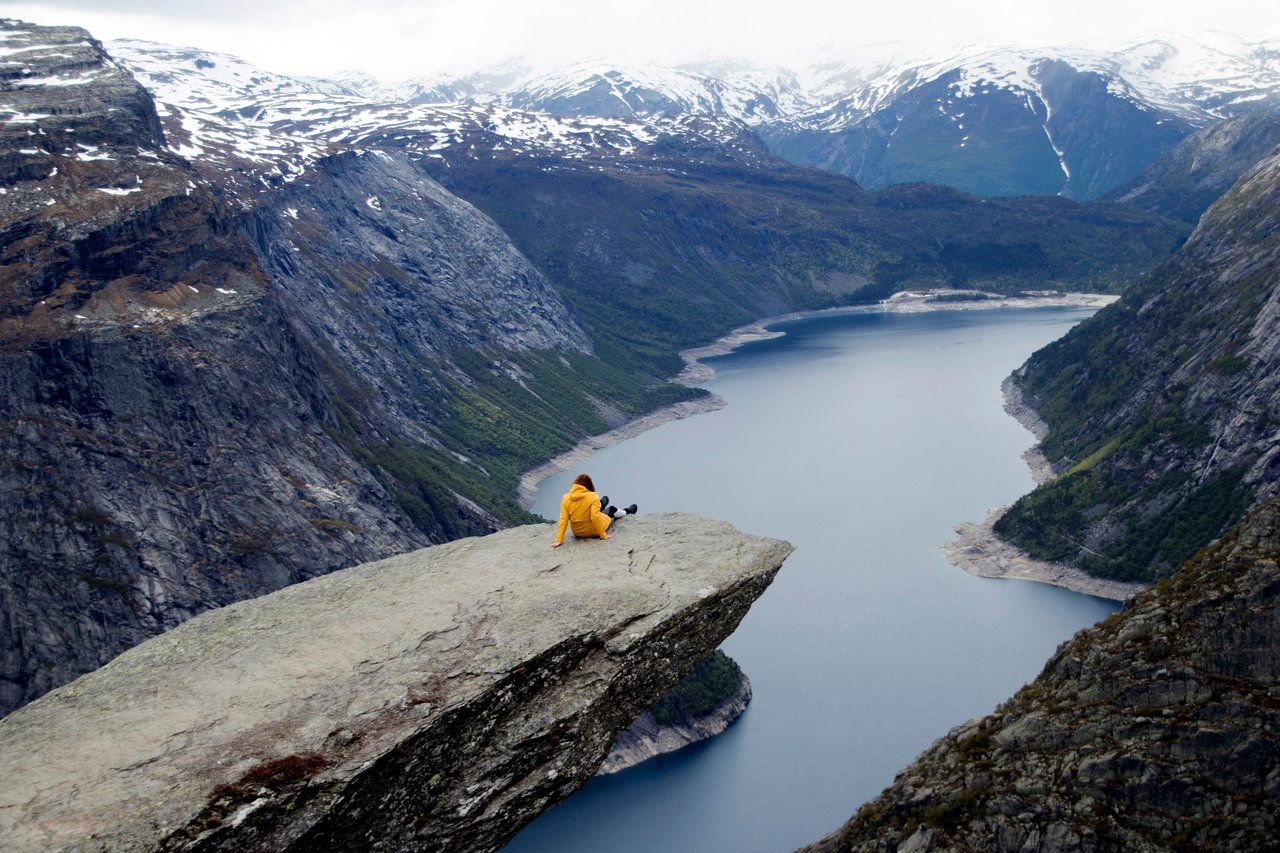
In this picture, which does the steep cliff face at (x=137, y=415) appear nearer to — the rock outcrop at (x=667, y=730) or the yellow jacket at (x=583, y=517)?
the rock outcrop at (x=667, y=730)

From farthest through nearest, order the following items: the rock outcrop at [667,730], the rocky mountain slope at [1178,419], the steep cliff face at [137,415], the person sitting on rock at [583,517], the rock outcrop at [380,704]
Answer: the rocky mountain slope at [1178,419] → the rock outcrop at [667,730] → the steep cliff face at [137,415] → the person sitting on rock at [583,517] → the rock outcrop at [380,704]

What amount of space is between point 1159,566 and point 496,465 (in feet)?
293

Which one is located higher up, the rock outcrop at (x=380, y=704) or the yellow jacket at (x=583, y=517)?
the yellow jacket at (x=583, y=517)

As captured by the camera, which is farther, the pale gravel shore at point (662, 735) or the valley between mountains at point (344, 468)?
the pale gravel shore at point (662, 735)

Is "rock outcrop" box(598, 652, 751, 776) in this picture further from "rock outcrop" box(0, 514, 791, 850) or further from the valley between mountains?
"rock outcrop" box(0, 514, 791, 850)

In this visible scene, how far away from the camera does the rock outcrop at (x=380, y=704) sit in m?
15.1

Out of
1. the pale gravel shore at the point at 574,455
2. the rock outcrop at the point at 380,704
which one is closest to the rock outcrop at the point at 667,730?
the rock outcrop at the point at 380,704

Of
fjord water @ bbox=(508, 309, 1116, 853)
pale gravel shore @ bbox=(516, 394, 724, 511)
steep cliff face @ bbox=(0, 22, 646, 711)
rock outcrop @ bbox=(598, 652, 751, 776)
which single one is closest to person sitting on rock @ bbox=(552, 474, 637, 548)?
fjord water @ bbox=(508, 309, 1116, 853)

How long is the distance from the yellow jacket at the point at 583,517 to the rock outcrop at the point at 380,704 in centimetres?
38

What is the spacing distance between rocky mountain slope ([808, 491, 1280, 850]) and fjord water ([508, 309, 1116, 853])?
103 feet

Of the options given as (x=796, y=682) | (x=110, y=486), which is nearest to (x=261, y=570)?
(x=110, y=486)

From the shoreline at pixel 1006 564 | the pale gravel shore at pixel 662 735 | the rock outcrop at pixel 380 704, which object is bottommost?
the pale gravel shore at pixel 662 735

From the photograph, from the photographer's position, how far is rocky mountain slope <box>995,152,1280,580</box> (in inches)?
4043

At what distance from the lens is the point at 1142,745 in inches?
1348
